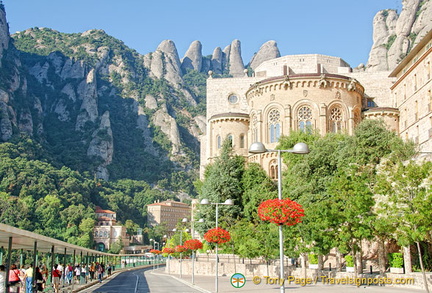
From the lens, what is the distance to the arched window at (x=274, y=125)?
58875 mm

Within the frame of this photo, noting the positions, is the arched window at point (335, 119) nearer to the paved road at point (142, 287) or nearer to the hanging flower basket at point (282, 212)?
the paved road at point (142, 287)

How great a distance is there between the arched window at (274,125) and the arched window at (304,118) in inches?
97.4

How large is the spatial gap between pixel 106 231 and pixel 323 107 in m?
108

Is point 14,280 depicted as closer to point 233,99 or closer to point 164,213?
point 233,99

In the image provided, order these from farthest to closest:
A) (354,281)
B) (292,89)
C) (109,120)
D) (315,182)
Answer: (109,120), (292,89), (315,182), (354,281)

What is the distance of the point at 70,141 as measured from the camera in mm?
185625

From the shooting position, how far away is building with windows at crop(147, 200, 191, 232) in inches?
7219

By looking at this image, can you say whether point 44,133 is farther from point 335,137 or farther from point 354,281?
point 354,281

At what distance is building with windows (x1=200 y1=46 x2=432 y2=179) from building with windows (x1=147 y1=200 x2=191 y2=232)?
12015 cm

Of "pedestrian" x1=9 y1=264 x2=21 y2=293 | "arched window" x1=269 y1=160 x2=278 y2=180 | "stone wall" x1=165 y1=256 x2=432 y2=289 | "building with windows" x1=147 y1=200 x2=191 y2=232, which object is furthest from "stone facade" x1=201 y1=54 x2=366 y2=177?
"building with windows" x1=147 y1=200 x2=191 y2=232

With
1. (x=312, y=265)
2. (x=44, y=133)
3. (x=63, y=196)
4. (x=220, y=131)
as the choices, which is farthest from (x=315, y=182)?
(x=44, y=133)

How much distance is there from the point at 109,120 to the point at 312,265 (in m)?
164

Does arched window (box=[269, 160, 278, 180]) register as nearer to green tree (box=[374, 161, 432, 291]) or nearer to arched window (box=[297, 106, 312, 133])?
arched window (box=[297, 106, 312, 133])

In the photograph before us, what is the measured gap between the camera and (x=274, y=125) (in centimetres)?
5919
